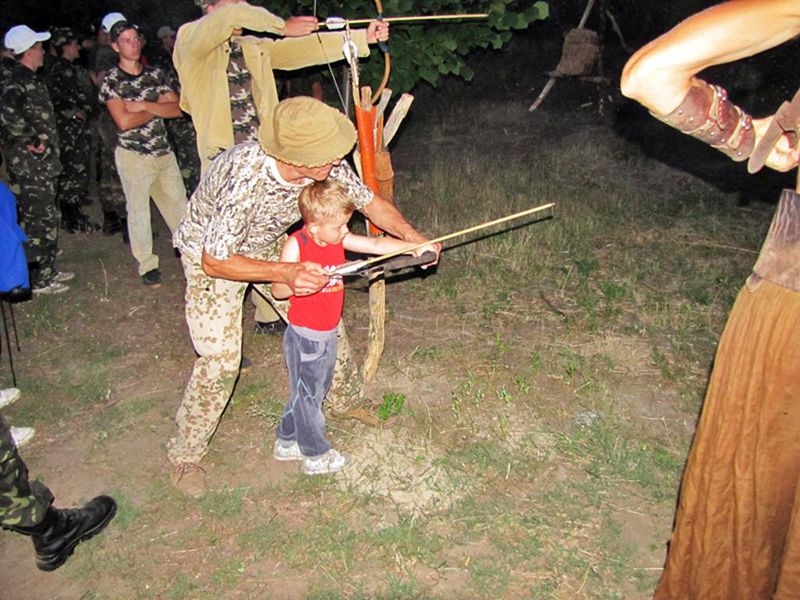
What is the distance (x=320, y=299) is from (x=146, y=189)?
327 centimetres

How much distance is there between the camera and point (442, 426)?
434 cm

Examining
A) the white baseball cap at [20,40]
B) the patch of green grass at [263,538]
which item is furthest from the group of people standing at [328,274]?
the white baseball cap at [20,40]

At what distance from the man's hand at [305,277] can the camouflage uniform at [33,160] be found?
4.22 m

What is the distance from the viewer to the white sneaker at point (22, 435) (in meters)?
4.32

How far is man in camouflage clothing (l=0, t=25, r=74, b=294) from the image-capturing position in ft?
20.3

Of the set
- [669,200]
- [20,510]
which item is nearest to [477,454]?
[20,510]

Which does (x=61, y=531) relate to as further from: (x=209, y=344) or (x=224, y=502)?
(x=209, y=344)

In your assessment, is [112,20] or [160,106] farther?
[112,20]

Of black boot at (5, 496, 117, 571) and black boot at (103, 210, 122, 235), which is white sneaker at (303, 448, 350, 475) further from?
black boot at (103, 210, 122, 235)

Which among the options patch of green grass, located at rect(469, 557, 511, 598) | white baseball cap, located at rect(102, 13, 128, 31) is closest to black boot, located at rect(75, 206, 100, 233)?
white baseball cap, located at rect(102, 13, 128, 31)

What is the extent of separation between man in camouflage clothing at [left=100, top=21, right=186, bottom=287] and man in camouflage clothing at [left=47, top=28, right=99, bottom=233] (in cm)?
236

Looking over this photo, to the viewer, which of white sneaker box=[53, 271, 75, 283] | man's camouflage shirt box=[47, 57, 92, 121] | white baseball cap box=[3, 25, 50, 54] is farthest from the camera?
man's camouflage shirt box=[47, 57, 92, 121]

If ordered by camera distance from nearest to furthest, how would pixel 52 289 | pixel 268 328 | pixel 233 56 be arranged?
pixel 233 56
pixel 268 328
pixel 52 289

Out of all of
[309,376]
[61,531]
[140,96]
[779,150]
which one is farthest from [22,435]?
[779,150]
